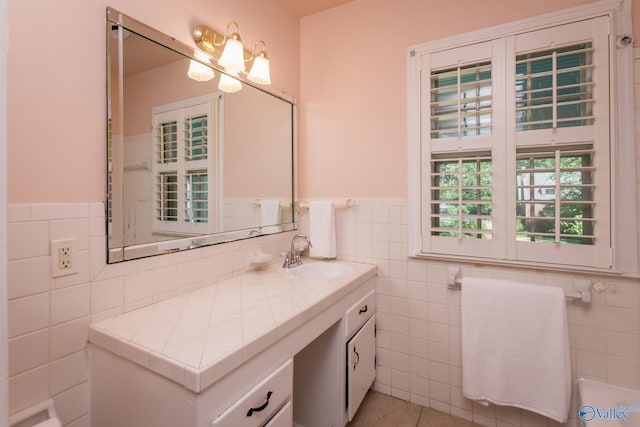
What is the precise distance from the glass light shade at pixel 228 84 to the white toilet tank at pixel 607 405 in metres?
2.23

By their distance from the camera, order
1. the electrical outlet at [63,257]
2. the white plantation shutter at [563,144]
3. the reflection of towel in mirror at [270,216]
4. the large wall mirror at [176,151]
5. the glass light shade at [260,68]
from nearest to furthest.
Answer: the electrical outlet at [63,257] → the large wall mirror at [176,151] → the white plantation shutter at [563,144] → the glass light shade at [260,68] → the reflection of towel in mirror at [270,216]

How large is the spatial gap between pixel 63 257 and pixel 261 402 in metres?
0.78

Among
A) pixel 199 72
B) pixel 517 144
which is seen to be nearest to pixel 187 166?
pixel 199 72

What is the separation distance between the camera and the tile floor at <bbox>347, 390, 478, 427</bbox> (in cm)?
165

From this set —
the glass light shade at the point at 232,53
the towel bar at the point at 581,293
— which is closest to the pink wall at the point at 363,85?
the glass light shade at the point at 232,53

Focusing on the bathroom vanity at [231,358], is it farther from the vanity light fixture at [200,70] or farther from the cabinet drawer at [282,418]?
the vanity light fixture at [200,70]

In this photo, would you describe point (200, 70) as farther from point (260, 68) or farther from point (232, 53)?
point (260, 68)

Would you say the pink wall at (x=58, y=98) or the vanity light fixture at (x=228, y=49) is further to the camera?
the vanity light fixture at (x=228, y=49)

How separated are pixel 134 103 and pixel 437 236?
5.29ft

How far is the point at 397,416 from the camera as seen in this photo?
5.59 ft

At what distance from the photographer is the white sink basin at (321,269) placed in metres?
1.88

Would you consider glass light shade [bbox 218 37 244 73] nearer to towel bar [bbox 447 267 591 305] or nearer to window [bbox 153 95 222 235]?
window [bbox 153 95 222 235]

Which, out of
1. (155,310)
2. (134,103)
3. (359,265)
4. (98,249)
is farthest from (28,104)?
(359,265)

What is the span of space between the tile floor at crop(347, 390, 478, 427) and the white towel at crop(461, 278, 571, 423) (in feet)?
0.78
